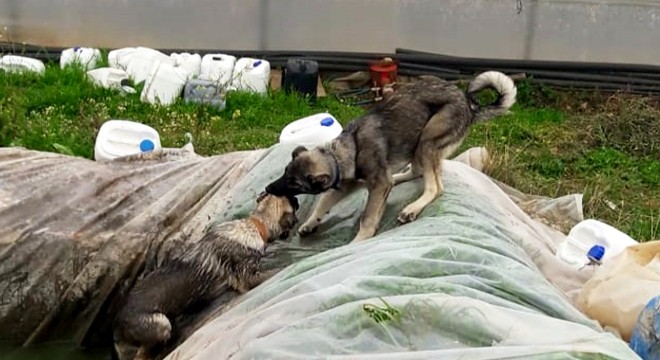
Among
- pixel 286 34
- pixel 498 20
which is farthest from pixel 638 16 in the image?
pixel 286 34

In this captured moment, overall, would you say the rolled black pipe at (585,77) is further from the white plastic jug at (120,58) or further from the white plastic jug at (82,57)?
the white plastic jug at (82,57)

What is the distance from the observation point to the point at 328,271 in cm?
450

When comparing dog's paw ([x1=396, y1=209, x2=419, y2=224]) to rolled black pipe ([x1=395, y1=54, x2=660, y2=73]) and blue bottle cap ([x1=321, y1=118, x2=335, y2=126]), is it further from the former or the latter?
rolled black pipe ([x1=395, y1=54, x2=660, y2=73])

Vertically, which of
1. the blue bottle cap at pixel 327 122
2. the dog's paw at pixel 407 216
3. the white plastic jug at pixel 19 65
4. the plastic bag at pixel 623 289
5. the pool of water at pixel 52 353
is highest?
the dog's paw at pixel 407 216

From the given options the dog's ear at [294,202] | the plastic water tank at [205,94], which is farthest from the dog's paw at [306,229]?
the plastic water tank at [205,94]

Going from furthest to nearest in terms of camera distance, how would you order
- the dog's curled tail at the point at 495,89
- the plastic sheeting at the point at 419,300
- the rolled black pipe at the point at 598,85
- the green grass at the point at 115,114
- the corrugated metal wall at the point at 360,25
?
1. the corrugated metal wall at the point at 360,25
2. the rolled black pipe at the point at 598,85
3. the green grass at the point at 115,114
4. the dog's curled tail at the point at 495,89
5. the plastic sheeting at the point at 419,300

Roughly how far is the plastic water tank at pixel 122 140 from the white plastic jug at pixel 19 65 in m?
2.51

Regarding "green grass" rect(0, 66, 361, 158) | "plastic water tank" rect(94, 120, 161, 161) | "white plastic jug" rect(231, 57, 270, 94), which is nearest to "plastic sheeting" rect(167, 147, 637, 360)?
"plastic water tank" rect(94, 120, 161, 161)

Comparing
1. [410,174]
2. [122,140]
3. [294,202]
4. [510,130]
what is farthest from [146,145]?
[510,130]

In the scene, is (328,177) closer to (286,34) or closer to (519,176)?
(519,176)

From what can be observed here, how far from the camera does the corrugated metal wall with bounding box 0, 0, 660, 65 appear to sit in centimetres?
1064

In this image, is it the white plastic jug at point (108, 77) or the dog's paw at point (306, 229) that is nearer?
the dog's paw at point (306, 229)

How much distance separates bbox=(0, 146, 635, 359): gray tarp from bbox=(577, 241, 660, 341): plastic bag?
0.88ft

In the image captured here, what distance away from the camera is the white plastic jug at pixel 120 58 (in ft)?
32.1
